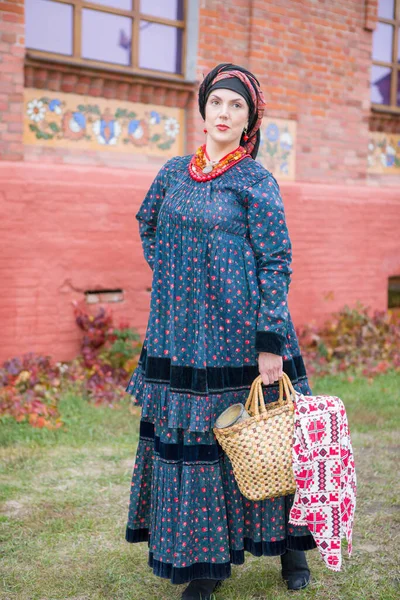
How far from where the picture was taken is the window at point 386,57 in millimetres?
8258

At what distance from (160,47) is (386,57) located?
3.15 m

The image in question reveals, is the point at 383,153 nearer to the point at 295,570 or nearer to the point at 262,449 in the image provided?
the point at 295,570

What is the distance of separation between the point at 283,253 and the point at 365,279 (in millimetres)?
5361

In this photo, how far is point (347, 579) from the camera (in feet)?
10.2

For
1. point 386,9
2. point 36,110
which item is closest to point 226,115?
point 36,110

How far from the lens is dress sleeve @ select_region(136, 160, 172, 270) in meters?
2.92

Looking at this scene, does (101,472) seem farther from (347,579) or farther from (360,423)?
(360,423)

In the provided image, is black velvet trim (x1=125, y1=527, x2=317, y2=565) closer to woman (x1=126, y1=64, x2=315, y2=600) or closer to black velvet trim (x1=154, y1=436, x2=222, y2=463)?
woman (x1=126, y1=64, x2=315, y2=600)

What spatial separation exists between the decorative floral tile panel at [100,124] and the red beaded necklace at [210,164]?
330cm

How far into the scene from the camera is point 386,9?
833 cm

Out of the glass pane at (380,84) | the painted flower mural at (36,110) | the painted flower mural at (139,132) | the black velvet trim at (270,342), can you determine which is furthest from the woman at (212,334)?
the glass pane at (380,84)

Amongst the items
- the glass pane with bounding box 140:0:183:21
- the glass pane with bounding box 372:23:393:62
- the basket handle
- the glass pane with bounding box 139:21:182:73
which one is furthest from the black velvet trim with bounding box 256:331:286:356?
the glass pane with bounding box 372:23:393:62

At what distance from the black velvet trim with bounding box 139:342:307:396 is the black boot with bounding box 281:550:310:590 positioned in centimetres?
78

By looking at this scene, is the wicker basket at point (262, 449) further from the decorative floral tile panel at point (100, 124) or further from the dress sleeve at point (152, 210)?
the decorative floral tile panel at point (100, 124)
